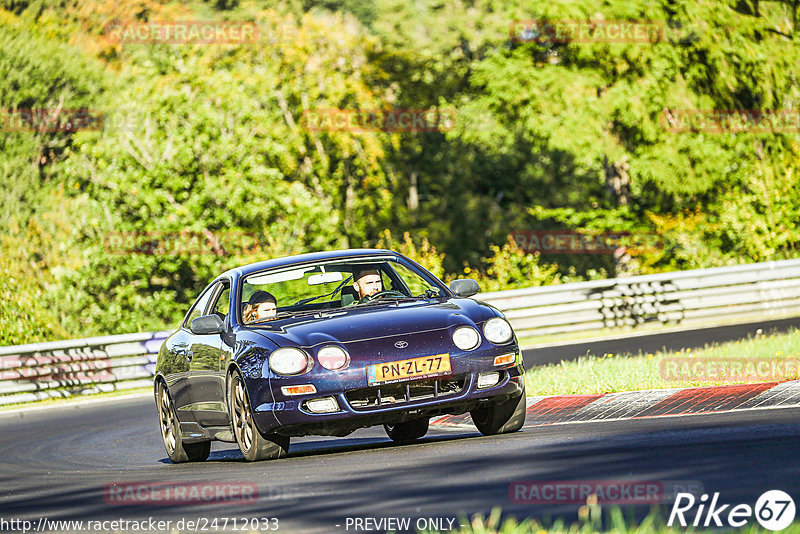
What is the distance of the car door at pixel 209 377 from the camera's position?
9.92 meters

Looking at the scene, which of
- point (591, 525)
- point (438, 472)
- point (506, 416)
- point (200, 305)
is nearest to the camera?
point (591, 525)

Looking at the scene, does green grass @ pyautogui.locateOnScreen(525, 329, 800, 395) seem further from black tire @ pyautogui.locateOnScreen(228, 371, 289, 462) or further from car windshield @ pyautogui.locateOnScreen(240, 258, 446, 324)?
black tire @ pyautogui.locateOnScreen(228, 371, 289, 462)

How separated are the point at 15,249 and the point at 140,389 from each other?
21.7m

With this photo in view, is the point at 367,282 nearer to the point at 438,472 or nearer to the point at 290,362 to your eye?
the point at 290,362

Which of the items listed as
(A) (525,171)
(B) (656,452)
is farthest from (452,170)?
(B) (656,452)

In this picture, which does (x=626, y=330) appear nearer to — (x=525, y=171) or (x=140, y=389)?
(x=140, y=389)

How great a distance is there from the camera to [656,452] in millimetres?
7730

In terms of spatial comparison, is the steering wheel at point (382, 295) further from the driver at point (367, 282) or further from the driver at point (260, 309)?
the driver at point (260, 309)

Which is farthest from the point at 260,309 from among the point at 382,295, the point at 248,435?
the point at 248,435

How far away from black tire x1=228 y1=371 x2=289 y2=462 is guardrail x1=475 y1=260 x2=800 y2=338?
14.1m

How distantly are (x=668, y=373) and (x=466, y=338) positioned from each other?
Answer: 4025mm

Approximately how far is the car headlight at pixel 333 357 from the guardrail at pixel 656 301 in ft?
48.1

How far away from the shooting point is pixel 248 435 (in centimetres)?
940

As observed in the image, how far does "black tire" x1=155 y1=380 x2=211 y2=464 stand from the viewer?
10992mm
